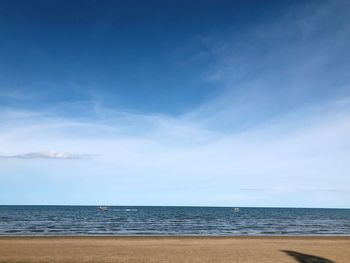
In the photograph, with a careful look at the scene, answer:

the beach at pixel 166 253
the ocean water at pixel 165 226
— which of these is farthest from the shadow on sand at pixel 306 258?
the ocean water at pixel 165 226

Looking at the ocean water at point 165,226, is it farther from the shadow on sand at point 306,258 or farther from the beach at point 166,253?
the shadow on sand at point 306,258

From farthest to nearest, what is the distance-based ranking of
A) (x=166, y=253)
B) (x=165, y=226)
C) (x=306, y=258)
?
(x=165, y=226)
(x=166, y=253)
(x=306, y=258)

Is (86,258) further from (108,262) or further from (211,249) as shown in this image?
(211,249)

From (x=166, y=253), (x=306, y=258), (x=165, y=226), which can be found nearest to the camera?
(x=306, y=258)

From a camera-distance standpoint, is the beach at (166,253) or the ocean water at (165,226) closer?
the beach at (166,253)

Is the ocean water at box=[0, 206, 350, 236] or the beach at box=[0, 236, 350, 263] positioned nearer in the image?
the beach at box=[0, 236, 350, 263]

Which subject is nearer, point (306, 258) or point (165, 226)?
point (306, 258)

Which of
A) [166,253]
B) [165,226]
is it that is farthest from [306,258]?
[165,226]

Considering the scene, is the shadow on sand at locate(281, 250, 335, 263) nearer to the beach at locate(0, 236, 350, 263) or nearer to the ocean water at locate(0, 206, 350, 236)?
the beach at locate(0, 236, 350, 263)

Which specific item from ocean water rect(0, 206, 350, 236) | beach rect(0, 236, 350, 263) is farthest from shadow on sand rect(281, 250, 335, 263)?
ocean water rect(0, 206, 350, 236)

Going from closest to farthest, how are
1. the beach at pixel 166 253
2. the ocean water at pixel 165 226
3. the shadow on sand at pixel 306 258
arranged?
the beach at pixel 166 253 < the shadow on sand at pixel 306 258 < the ocean water at pixel 165 226

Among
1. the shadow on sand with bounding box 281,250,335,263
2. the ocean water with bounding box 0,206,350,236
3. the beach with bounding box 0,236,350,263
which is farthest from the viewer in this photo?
the ocean water with bounding box 0,206,350,236

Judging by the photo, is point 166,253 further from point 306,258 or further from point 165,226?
point 165,226

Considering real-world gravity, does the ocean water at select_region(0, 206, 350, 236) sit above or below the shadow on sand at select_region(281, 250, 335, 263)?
above
